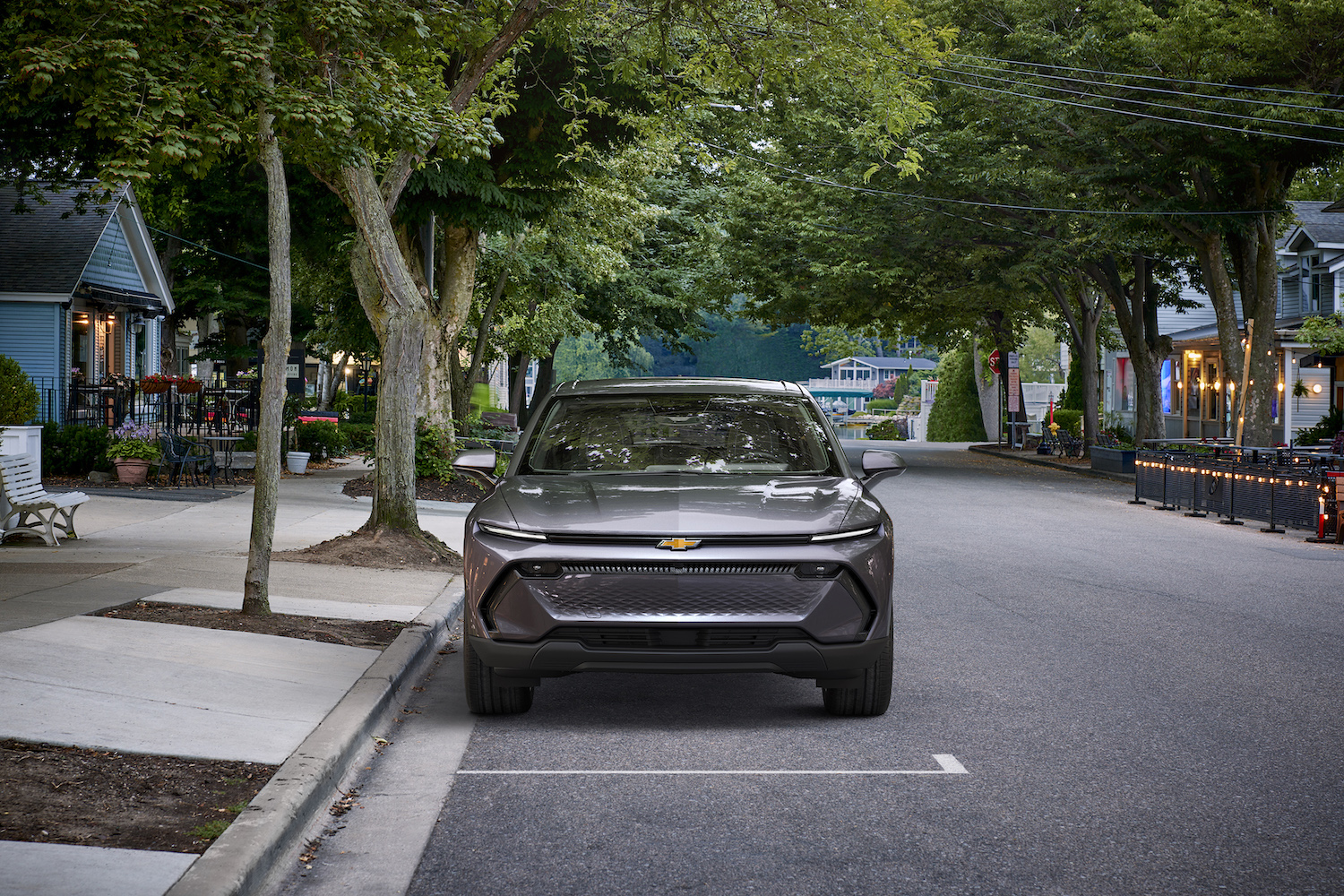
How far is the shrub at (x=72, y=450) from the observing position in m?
21.4

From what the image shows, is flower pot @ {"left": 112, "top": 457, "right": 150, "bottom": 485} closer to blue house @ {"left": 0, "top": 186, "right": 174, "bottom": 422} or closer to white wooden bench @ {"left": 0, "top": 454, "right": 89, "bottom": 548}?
blue house @ {"left": 0, "top": 186, "right": 174, "bottom": 422}

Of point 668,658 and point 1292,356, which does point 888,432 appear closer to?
point 1292,356

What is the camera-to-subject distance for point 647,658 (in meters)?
6.02

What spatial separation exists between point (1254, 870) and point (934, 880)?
3.63 feet

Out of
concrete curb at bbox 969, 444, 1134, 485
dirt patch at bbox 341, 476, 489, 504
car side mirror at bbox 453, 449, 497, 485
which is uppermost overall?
car side mirror at bbox 453, 449, 497, 485

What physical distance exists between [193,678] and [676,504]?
2762 mm

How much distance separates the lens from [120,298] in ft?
97.4

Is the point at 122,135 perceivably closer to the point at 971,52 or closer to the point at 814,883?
the point at 814,883

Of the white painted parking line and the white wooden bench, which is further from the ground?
the white wooden bench

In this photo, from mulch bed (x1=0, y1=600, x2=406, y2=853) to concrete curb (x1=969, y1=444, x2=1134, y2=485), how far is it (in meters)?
25.6

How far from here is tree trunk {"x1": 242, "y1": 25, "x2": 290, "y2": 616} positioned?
8.77m

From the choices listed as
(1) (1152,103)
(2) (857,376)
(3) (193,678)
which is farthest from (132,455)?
(2) (857,376)

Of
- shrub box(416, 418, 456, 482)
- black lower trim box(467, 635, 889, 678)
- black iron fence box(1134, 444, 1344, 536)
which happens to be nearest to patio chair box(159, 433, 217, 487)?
shrub box(416, 418, 456, 482)

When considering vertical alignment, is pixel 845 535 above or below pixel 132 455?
above
